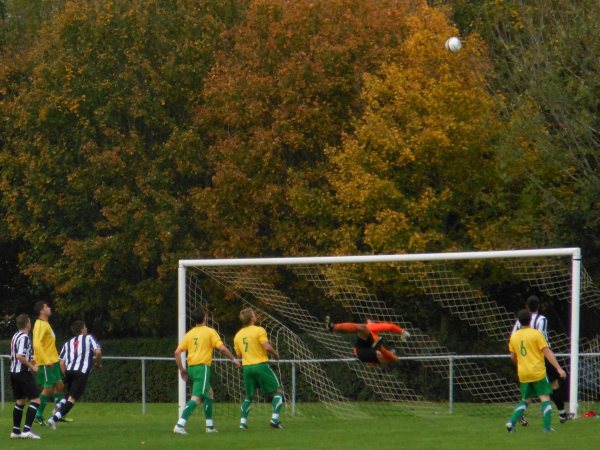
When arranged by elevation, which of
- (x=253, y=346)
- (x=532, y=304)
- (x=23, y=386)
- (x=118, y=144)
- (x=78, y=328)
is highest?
(x=118, y=144)

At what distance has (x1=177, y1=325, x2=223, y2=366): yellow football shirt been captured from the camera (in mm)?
18234

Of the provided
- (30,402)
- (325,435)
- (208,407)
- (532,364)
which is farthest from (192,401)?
(532,364)

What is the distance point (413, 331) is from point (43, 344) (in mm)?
12598

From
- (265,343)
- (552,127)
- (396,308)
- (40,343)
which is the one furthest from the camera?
(396,308)

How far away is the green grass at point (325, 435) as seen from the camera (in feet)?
52.5

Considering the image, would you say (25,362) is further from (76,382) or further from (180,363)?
(76,382)

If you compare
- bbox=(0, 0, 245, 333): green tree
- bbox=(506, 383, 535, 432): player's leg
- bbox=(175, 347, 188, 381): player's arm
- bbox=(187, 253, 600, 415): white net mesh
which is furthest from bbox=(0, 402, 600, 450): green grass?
bbox=(0, 0, 245, 333): green tree

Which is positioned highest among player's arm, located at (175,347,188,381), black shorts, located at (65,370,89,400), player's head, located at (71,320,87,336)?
player's head, located at (71,320,87,336)

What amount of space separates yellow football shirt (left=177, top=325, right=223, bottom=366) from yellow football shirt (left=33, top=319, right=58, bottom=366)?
2.43m

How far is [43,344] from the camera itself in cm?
1964

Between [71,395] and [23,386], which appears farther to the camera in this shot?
[71,395]

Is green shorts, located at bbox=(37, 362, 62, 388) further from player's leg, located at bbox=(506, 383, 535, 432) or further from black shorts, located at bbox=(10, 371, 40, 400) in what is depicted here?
player's leg, located at bbox=(506, 383, 535, 432)

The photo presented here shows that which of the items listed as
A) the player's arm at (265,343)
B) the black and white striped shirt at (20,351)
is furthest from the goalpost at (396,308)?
the black and white striped shirt at (20,351)

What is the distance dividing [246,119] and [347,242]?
4.71 m
